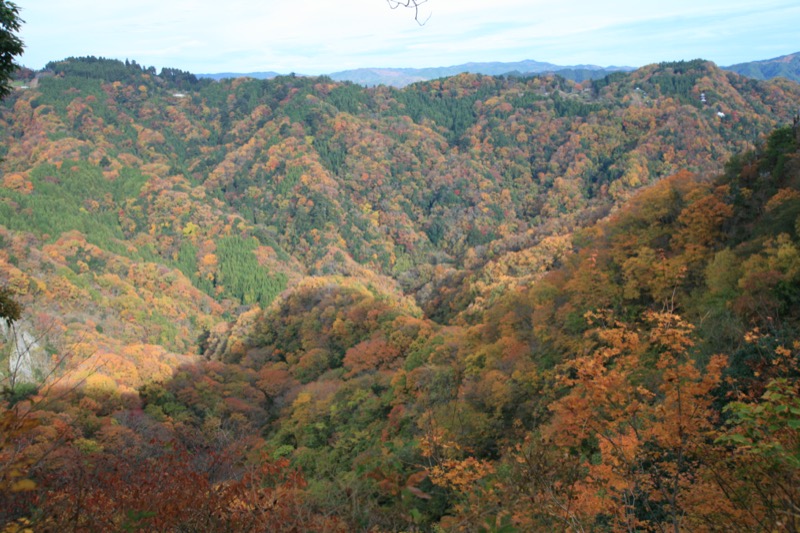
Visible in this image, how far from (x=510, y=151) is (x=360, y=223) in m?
66.2

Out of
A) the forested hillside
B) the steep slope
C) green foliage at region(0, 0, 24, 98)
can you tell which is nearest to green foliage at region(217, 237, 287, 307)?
the steep slope

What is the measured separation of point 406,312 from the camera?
205ft

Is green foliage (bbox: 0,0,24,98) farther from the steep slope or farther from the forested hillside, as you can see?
the steep slope

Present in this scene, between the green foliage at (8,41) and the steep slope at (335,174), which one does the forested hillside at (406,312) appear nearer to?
the steep slope at (335,174)

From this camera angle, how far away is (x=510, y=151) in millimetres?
179875

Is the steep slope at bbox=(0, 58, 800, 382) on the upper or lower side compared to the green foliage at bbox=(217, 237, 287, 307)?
upper

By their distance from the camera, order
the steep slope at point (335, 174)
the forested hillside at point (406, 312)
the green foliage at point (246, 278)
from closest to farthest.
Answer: the forested hillside at point (406, 312), the green foliage at point (246, 278), the steep slope at point (335, 174)

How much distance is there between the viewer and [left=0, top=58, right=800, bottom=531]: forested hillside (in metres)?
6.79

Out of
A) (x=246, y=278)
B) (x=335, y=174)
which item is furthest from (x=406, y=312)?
(x=335, y=174)

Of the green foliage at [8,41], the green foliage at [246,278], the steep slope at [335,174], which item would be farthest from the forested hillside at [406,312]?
the green foliage at [8,41]

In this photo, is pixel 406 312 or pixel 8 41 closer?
pixel 8 41

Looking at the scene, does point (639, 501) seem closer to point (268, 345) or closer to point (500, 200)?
point (268, 345)

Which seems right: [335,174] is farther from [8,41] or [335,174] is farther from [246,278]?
[8,41]

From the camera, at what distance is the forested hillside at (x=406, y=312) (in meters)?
6.79
